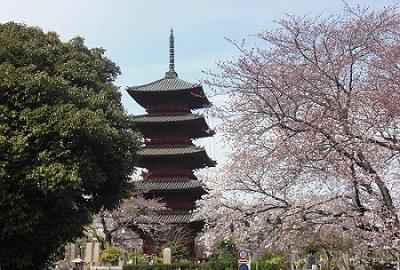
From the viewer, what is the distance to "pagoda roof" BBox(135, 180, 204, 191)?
3806 centimetres

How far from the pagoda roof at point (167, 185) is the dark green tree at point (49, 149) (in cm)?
2047

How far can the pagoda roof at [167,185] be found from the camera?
38.1m

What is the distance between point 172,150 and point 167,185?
2599mm

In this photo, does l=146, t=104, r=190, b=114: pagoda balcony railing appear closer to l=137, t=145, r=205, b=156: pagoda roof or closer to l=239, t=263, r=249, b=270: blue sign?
l=137, t=145, r=205, b=156: pagoda roof

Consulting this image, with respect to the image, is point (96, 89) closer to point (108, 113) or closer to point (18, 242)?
point (108, 113)

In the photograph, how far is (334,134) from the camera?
1043 cm

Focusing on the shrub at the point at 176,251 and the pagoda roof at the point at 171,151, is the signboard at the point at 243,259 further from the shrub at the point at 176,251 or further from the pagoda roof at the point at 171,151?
the pagoda roof at the point at 171,151

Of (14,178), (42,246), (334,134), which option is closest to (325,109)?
(334,134)

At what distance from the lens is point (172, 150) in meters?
39.2

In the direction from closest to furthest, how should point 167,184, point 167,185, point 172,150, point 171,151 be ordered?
1. point 167,185
2. point 167,184
3. point 171,151
4. point 172,150

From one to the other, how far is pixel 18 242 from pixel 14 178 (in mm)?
2147

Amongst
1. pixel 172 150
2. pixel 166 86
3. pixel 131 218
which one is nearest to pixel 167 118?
pixel 172 150

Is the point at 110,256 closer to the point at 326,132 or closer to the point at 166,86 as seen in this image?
the point at 166,86

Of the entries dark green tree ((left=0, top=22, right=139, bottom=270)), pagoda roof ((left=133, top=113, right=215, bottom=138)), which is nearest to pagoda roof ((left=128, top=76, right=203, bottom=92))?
pagoda roof ((left=133, top=113, right=215, bottom=138))
